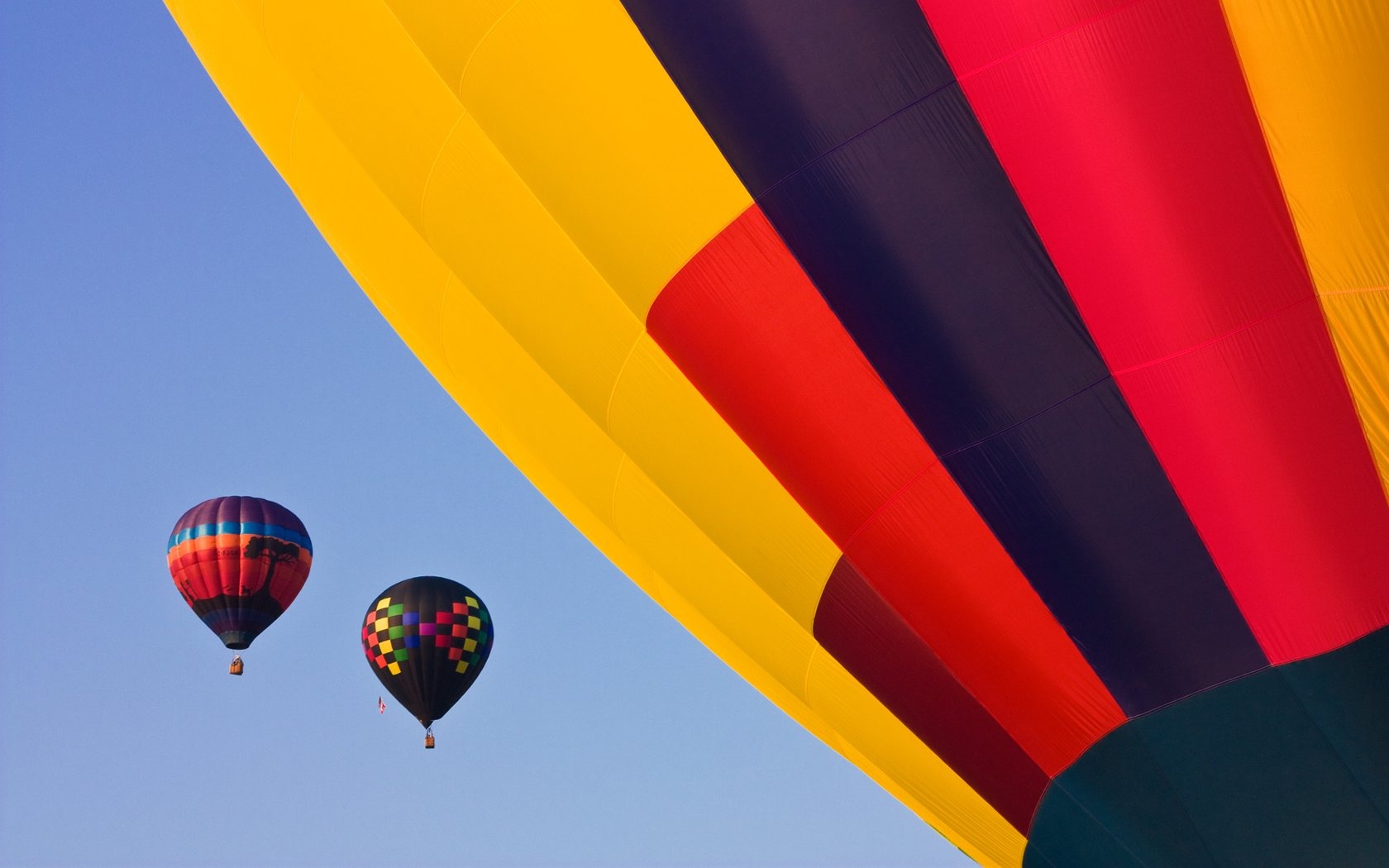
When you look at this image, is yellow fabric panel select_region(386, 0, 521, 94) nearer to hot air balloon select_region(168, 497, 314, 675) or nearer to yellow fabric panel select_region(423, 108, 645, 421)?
yellow fabric panel select_region(423, 108, 645, 421)

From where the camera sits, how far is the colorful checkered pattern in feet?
52.6

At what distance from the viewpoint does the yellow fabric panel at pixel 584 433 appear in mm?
6680

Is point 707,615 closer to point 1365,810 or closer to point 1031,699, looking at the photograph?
point 1031,699

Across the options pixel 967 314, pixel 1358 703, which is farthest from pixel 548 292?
pixel 1358 703

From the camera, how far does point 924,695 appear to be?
620cm

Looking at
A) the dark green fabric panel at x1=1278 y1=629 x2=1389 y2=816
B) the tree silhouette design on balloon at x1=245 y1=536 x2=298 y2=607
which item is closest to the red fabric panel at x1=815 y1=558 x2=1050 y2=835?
the dark green fabric panel at x1=1278 y1=629 x2=1389 y2=816

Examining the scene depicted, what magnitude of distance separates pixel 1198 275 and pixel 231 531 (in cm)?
1225

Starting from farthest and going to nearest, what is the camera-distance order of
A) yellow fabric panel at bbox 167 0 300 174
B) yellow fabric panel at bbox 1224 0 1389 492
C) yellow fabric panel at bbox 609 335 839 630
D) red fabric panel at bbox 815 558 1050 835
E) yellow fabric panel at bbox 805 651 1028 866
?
yellow fabric panel at bbox 167 0 300 174, yellow fabric panel at bbox 805 651 1028 866, yellow fabric panel at bbox 609 335 839 630, red fabric panel at bbox 815 558 1050 835, yellow fabric panel at bbox 1224 0 1389 492

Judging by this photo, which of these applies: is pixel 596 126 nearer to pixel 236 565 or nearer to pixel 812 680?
pixel 812 680

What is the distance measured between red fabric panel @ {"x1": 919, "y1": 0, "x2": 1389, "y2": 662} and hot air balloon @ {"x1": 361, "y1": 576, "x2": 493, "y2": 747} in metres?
11.4

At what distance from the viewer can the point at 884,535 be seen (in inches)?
233

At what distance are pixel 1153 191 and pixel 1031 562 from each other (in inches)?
51.7

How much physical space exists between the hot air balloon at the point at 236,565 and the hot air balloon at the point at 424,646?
100 cm

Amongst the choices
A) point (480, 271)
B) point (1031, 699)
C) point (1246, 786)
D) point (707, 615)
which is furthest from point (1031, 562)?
point (480, 271)
